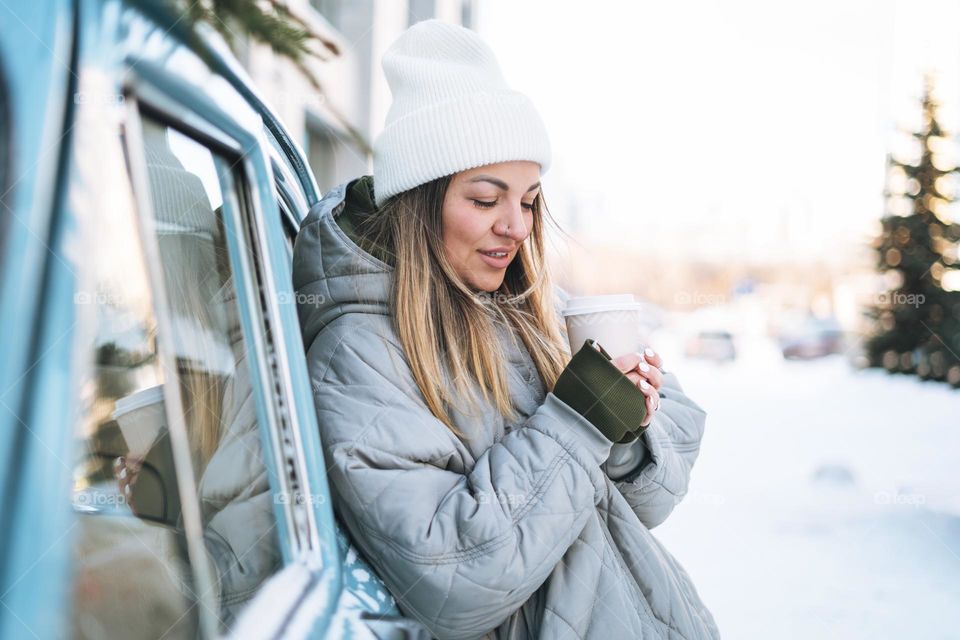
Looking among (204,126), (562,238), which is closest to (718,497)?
(562,238)

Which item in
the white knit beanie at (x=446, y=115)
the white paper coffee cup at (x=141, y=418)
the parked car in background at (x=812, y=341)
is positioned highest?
the white knit beanie at (x=446, y=115)

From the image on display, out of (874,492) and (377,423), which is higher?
(377,423)

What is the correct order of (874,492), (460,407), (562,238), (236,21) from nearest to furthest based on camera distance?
(236,21) → (460,407) → (562,238) → (874,492)

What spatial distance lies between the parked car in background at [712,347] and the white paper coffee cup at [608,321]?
57.5 ft

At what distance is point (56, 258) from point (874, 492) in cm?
703

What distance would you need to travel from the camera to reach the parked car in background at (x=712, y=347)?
18.5 meters

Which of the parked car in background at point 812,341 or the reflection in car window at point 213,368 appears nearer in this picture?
the reflection in car window at point 213,368

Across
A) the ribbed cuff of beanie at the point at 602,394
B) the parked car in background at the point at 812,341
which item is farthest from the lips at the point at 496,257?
the parked car in background at the point at 812,341

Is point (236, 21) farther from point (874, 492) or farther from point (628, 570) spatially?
point (874, 492)

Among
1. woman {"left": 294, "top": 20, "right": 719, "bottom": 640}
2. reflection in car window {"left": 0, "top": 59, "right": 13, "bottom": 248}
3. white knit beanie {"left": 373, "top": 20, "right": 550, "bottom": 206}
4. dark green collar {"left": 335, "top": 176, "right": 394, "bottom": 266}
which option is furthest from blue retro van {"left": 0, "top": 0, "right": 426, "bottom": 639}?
white knit beanie {"left": 373, "top": 20, "right": 550, "bottom": 206}

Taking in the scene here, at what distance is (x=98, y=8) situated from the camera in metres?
0.68

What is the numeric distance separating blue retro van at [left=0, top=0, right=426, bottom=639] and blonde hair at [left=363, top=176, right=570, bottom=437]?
9.1 inches

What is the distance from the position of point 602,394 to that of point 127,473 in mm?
783

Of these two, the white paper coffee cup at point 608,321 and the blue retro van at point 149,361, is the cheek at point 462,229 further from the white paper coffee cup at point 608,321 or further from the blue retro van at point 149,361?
the blue retro van at point 149,361
